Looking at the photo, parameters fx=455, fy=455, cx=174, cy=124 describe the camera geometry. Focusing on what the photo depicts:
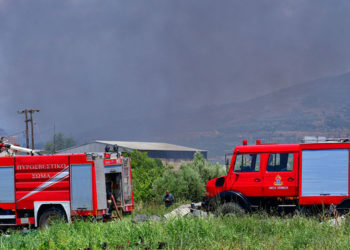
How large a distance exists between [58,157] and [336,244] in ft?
34.1

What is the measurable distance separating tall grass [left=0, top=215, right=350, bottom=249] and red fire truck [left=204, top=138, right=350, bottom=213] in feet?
13.4

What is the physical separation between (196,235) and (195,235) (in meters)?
0.02

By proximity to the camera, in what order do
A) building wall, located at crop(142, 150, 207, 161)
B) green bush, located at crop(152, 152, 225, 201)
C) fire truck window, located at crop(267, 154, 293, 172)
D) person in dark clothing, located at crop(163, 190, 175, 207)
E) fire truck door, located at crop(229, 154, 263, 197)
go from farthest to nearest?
building wall, located at crop(142, 150, 207, 161) → green bush, located at crop(152, 152, 225, 201) → person in dark clothing, located at crop(163, 190, 175, 207) → fire truck door, located at crop(229, 154, 263, 197) → fire truck window, located at crop(267, 154, 293, 172)

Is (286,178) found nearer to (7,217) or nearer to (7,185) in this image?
(7,185)

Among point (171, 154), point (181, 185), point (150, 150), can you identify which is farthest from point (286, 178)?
point (171, 154)

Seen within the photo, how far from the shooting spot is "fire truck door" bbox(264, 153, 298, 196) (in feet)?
49.1

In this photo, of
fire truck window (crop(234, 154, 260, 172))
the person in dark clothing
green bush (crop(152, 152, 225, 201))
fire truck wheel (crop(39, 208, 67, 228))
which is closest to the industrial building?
green bush (crop(152, 152, 225, 201))

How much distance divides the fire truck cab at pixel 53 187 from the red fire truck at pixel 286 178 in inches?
152

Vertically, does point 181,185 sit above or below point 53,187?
below

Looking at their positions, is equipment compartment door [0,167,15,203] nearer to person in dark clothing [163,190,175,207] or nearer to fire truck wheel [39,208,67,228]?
fire truck wheel [39,208,67,228]

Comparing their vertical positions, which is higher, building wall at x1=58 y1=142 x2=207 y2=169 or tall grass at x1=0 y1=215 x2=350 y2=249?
tall grass at x1=0 y1=215 x2=350 y2=249

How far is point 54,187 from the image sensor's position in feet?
52.1

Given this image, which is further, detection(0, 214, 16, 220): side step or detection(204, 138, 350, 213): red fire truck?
detection(0, 214, 16, 220): side step

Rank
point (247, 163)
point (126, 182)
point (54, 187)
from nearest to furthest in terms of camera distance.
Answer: point (247, 163), point (54, 187), point (126, 182)
